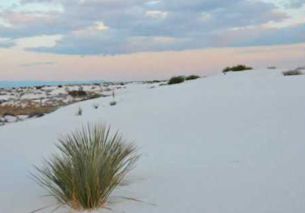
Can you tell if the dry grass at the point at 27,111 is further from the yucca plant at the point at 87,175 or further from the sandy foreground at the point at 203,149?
the yucca plant at the point at 87,175

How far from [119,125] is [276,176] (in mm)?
7354

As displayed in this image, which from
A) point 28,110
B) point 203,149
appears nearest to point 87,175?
point 203,149

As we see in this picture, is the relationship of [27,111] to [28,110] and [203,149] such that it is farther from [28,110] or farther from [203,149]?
[203,149]

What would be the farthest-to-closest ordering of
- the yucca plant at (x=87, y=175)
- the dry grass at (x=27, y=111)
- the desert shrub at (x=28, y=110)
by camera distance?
1. the desert shrub at (x=28, y=110)
2. the dry grass at (x=27, y=111)
3. the yucca plant at (x=87, y=175)

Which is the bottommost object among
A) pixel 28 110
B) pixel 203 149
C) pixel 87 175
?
pixel 28 110

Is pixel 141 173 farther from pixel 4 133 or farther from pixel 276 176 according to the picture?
pixel 4 133

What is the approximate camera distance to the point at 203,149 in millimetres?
9539

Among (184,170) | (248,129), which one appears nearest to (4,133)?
(248,129)

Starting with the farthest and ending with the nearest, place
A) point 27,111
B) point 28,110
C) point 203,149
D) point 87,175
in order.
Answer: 1. point 28,110
2. point 27,111
3. point 203,149
4. point 87,175

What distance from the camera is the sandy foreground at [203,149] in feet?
21.1

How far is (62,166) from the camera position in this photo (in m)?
6.58

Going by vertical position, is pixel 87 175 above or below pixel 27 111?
above

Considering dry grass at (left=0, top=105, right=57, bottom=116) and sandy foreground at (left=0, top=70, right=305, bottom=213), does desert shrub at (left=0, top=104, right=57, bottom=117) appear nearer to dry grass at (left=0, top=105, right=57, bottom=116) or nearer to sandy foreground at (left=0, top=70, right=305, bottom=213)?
dry grass at (left=0, top=105, right=57, bottom=116)

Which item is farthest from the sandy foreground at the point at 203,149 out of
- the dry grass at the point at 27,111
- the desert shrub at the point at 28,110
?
the desert shrub at the point at 28,110
